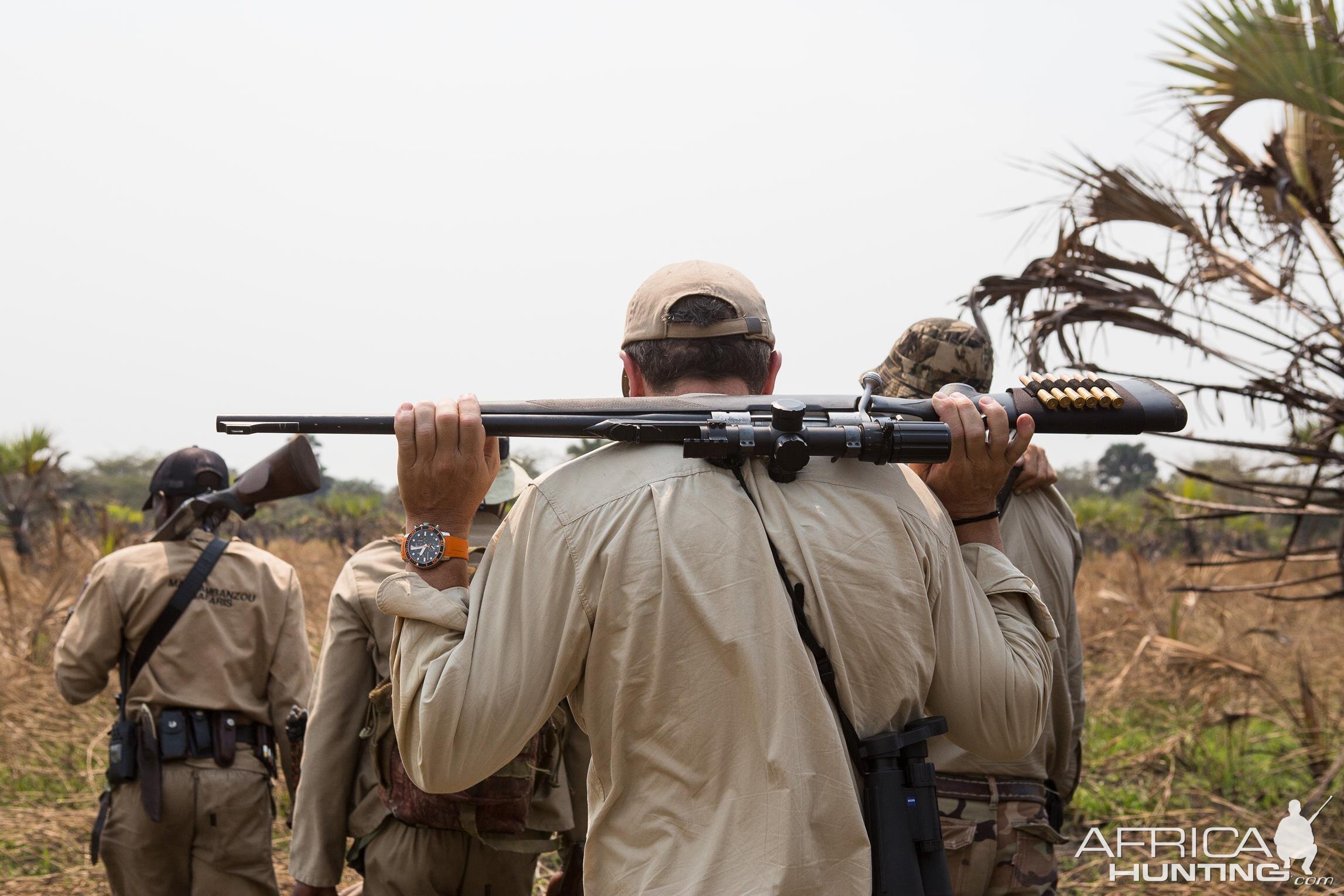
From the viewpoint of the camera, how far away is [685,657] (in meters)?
1.77

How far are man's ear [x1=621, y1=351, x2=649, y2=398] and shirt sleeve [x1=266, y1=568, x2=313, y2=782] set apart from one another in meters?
3.18

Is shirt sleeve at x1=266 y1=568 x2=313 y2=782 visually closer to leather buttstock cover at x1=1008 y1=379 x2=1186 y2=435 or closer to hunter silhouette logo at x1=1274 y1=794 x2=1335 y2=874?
leather buttstock cover at x1=1008 y1=379 x2=1186 y2=435

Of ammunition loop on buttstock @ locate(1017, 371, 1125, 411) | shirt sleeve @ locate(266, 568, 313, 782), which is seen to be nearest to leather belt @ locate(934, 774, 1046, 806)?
ammunition loop on buttstock @ locate(1017, 371, 1125, 411)

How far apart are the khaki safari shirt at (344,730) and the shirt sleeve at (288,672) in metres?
1.39

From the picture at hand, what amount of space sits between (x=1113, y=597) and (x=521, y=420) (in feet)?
28.6

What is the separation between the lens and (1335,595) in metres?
5.16

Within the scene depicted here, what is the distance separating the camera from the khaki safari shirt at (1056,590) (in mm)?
3137

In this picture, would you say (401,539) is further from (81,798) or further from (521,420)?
(81,798)

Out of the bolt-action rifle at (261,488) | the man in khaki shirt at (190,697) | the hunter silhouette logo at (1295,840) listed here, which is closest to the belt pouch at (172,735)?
the man in khaki shirt at (190,697)

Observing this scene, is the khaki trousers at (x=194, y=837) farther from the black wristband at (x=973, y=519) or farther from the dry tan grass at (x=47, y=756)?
the black wristband at (x=973, y=519)

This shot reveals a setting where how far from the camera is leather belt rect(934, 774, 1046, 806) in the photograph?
2.84 m

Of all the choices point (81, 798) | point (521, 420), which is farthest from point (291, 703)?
point (521, 420)

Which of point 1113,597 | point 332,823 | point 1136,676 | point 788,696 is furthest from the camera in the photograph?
point 1113,597

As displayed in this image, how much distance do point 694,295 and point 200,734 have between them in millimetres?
3608
